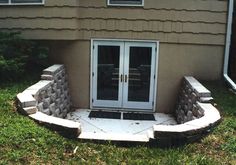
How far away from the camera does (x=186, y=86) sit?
7805 millimetres

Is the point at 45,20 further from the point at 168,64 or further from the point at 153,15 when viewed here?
the point at 168,64

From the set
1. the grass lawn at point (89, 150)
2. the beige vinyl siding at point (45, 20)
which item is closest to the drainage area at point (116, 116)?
the grass lawn at point (89, 150)

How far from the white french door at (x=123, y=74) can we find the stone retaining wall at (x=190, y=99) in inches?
33.8

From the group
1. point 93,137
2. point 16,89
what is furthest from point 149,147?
point 16,89

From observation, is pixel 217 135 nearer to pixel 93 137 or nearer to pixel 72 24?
pixel 93 137

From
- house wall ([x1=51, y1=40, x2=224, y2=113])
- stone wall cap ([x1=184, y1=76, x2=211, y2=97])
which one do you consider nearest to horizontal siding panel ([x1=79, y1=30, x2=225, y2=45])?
house wall ([x1=51, y1=40, x2=224, y2=113])

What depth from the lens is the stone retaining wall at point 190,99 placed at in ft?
20.3

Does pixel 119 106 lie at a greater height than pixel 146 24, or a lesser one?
lesser

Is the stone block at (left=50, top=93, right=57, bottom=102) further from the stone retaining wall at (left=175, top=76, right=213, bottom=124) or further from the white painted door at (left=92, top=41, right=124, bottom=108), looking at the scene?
the stone retaining wall at (left=175, top=76, right=213, bottom=124)

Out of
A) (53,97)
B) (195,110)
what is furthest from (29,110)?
(195,110)

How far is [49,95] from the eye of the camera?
670 centimetres

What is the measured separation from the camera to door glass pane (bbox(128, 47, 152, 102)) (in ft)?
27.6

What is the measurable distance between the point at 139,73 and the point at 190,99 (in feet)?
6.25

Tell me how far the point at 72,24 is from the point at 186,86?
3.11m
